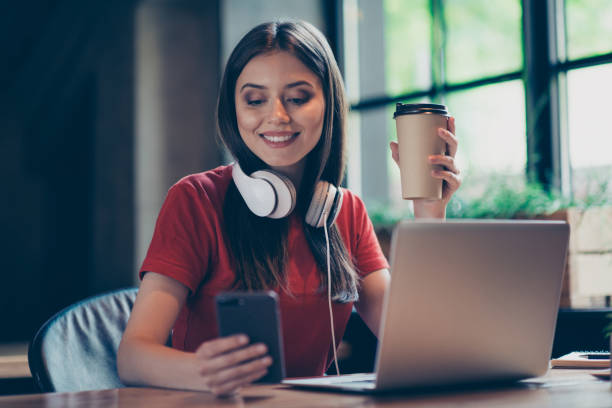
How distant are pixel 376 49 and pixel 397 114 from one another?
2850mm

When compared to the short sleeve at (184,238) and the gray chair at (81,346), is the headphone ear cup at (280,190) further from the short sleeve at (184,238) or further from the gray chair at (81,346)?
the gray chair at (81,346)

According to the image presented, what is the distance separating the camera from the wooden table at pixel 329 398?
88 cm

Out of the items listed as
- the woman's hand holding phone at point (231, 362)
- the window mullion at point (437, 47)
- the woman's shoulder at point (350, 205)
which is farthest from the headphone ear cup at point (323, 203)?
the window mullion at point (437, 47)

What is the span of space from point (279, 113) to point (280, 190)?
18cm

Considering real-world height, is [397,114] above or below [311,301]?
above

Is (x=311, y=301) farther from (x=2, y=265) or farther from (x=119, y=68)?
(x=2, y=265)

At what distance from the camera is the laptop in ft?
2.86

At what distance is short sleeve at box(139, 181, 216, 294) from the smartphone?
42 cm

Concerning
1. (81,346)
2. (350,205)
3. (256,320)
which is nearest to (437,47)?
(350,205)

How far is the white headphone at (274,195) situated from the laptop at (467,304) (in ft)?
1.33

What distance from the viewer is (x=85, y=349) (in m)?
1.41

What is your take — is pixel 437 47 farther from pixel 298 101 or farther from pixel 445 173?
pixel 445 173

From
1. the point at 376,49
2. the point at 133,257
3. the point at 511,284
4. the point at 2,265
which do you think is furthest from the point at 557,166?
the point at 2,265

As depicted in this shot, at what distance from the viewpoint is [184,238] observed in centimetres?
135
